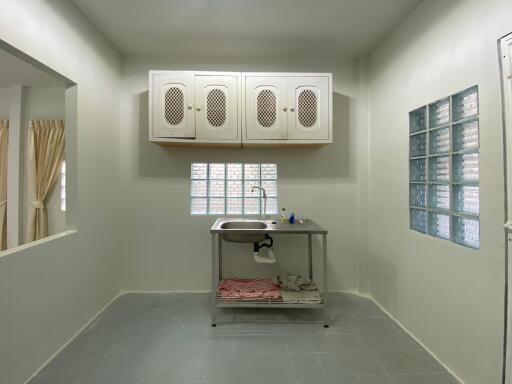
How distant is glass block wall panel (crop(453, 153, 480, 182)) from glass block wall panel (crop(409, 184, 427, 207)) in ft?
1.01

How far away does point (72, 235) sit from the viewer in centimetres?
196

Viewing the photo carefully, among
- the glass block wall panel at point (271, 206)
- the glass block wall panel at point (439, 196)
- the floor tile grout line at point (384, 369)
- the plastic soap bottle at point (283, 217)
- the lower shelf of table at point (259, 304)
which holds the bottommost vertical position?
the floor tile grout line at point (384, 369)

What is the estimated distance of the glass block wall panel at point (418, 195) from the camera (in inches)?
76.3

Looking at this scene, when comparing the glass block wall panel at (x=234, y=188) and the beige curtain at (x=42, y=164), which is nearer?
the beige curtain at (x=42, y=164)

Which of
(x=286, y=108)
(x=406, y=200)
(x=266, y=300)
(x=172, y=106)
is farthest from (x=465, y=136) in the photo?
(x=172, y=106)

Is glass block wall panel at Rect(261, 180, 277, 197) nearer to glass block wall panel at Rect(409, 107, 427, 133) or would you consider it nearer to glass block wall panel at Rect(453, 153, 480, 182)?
glass block wall panel at Rect(409, 107, 427, 133)

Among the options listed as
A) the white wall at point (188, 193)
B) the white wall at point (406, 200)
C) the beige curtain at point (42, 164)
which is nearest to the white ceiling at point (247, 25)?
the white wall at point (188, 193)

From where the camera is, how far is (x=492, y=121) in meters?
1.35

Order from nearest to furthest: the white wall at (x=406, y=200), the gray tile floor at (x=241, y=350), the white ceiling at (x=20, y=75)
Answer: the white wall at (x=406, y=200)
the gray tile floor at (x=241, y=350)
the white ceiling at (x=20, y=75)

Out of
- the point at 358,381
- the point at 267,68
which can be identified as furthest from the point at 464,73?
the point at 358,381

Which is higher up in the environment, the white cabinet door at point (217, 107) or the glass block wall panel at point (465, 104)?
the white cabinet door at point (217, 107)

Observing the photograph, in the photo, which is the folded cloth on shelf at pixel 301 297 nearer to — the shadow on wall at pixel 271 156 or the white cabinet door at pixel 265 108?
the shadow on wall at pixel 271 156

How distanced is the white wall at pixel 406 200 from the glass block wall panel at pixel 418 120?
45 mm

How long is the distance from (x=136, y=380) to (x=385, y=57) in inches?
125
